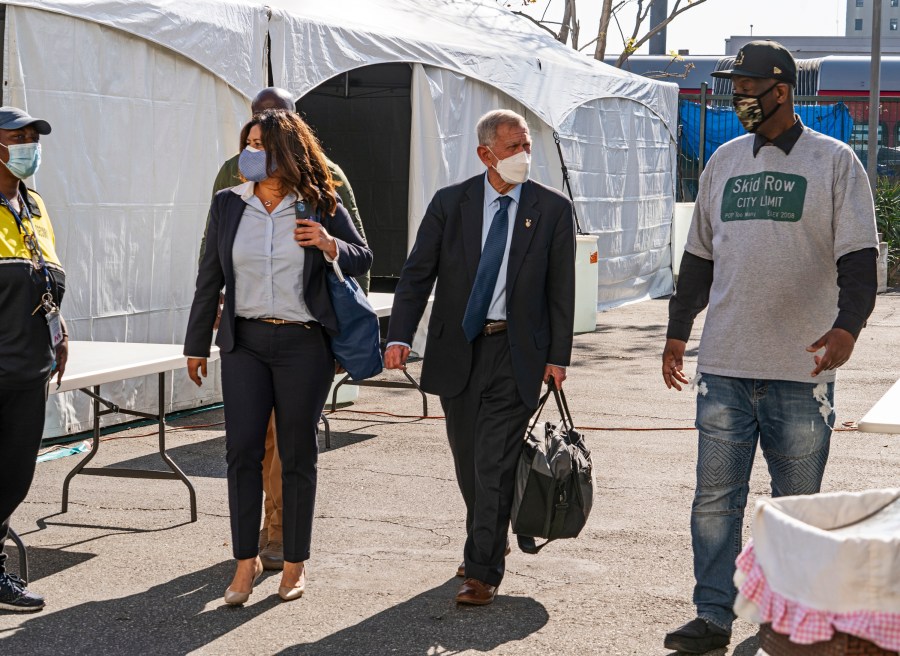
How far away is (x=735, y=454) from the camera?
440cm

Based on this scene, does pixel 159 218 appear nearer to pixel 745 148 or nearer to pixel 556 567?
pixel 556 567

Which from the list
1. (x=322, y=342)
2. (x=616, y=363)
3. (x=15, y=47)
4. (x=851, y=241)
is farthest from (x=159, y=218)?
(x=851, y=241)

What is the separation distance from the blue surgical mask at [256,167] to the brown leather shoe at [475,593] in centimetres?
169

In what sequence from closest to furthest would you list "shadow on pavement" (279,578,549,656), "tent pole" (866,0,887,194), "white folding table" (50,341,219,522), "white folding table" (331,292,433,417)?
"shadow on pavement" (279,578,549,656), "white folding table" (50,341,219,522), "white folding table" (331,292,433,417), "tent pole" (866,0,887,194)

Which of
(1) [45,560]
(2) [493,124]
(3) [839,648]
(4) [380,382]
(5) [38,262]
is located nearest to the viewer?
(3) [839,648]

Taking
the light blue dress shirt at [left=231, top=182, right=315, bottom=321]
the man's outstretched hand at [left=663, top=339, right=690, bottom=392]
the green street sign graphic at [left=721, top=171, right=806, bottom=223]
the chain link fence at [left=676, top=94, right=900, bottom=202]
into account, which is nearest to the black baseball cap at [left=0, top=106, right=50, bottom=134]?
the light blue dress shirt at [left=231, top=182, right=315, bottom=321]

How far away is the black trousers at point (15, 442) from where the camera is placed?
188 inches

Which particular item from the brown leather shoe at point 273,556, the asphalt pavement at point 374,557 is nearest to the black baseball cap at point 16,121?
the asphalt pavement at point 374,557

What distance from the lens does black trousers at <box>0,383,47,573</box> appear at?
4.78 m

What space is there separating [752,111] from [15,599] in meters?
3.16

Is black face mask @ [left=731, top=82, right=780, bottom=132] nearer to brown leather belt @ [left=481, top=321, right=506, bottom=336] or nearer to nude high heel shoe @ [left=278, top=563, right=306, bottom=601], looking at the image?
brown leather belt @ [left=481, top=321, right=506, bottom=336]

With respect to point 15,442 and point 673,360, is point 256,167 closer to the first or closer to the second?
point 15,442

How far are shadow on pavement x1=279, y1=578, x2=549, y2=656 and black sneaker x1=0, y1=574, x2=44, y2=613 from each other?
1.08 meters

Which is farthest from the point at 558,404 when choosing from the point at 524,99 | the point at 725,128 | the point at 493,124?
the point at 725,128
